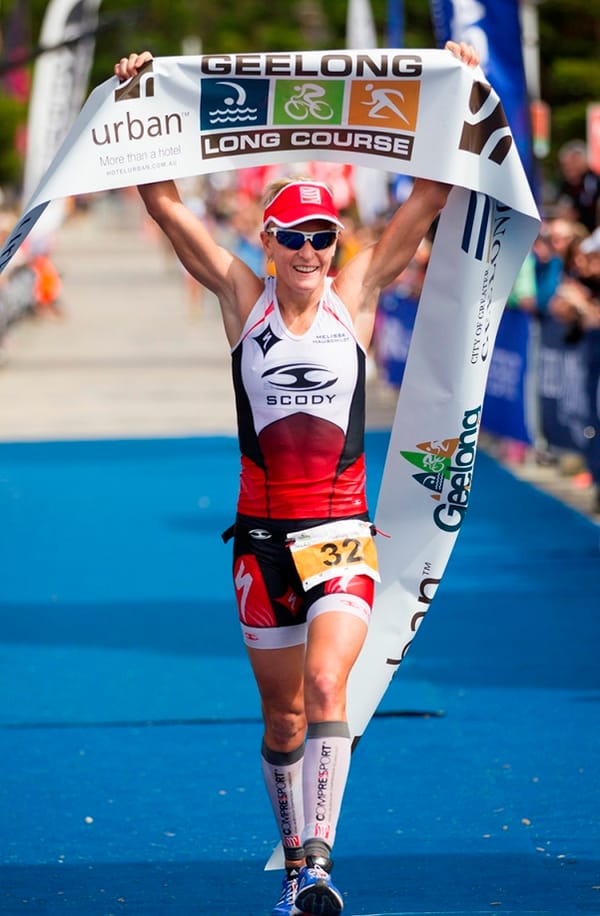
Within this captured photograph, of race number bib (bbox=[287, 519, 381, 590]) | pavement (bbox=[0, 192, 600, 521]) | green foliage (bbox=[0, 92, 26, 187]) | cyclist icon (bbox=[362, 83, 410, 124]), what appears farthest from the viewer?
green foliage (bbox=[0, 92, 26, 187])

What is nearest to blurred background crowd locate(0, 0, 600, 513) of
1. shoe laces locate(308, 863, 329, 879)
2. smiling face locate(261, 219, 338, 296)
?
smiling face locate(261, 219, 338, 296)

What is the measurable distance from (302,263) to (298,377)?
339 mm

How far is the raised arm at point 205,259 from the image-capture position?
5484 mm

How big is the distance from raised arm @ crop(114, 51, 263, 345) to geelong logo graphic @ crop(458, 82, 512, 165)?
90cm

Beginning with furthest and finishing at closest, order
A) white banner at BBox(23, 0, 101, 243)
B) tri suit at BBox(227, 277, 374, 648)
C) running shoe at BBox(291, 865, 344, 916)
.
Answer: white banner at BBox(23, 0, 101, 243)
tri suit at BBox(227, 277, 374, 648)
running shoe at BBox(291, 865, 344, 916)

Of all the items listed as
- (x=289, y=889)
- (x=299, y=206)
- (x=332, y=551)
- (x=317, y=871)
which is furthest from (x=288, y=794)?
(x=299, y=206)

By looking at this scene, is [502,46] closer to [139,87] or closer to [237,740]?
[237,740]

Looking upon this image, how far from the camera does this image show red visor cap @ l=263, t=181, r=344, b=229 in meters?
5.32

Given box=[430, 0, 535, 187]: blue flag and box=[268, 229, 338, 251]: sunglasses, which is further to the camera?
box=[430, 0, 535, 187]: blue flag

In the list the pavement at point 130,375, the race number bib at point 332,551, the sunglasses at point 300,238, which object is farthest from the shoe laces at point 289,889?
the pavement at point 130,375

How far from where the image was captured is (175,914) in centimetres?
540

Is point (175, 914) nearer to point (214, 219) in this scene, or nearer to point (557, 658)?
point (557, 658)

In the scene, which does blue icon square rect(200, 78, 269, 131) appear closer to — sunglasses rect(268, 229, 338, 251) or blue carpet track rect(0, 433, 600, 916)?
sunglasses rect(268, 229, 338, 251)

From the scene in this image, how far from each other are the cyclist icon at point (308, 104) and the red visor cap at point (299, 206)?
0.59 m
